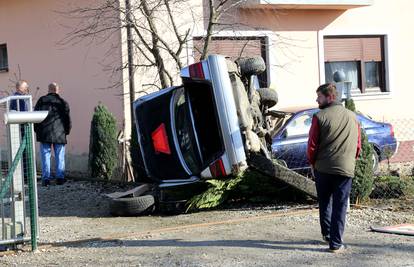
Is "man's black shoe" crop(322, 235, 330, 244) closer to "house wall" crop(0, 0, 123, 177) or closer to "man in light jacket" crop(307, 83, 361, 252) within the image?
"man in light jacket" crop(307, 83, 361, 252)

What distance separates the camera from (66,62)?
16.0 metres

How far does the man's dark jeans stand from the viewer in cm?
→ 707

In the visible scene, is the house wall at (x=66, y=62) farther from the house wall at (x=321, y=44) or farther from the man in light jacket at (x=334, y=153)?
the man in light jacket at (x=334, y=153)

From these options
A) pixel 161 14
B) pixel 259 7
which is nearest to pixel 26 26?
pixel 161 14

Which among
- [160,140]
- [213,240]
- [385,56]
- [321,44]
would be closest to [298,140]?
[160,140]

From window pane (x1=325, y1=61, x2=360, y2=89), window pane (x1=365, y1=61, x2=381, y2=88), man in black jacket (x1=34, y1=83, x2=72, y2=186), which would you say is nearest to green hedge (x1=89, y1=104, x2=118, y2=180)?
man in black jacket (x1=34, y1=83, x2=72, y2=186)

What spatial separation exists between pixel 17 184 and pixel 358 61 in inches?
486

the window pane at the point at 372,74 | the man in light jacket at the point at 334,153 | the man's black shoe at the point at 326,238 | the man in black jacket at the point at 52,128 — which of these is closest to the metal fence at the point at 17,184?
the man in light jacket at the point at 334,153

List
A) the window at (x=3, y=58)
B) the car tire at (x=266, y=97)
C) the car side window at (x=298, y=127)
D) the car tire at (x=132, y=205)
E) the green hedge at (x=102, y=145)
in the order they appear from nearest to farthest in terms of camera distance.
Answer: the car tire at (x=132, y=205) → the car tire at (x=266, y=97) → the car side window at (x=298, y=127) → the green hedge at (x=102, y=145) → the window at (x=3, y=58)

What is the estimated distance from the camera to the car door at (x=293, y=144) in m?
12.6

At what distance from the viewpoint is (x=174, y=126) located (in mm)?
9812

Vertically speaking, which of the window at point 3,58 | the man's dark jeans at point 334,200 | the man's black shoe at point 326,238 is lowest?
the man's black shoe at point 326,238

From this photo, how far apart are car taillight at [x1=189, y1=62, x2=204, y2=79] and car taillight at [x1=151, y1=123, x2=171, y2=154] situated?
1058 mm

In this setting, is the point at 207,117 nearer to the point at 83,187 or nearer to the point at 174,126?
the point at 174,126
